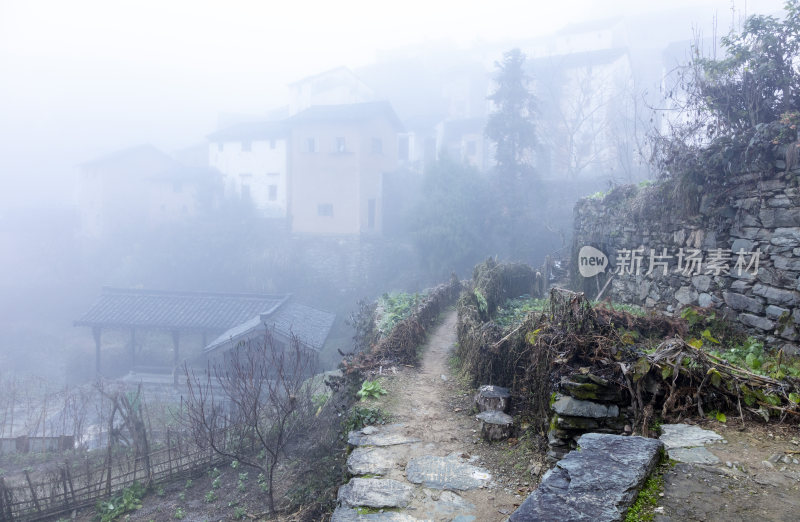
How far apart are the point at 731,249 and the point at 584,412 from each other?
4.39 metres

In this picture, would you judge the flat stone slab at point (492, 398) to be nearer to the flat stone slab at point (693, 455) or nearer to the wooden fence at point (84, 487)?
the flat stone slab at point (693, 455)

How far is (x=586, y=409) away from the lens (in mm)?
3854

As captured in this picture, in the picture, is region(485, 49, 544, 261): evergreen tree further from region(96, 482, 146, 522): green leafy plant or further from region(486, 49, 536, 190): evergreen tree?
region(96, 482, 146, 522): green leafy plant

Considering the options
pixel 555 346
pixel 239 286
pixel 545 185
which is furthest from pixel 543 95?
pixel 555 346

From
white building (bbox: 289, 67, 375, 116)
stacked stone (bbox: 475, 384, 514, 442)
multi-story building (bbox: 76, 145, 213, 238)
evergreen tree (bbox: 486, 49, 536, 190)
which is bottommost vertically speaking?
stacked stone (bbox: 475, 384, 514, 442)

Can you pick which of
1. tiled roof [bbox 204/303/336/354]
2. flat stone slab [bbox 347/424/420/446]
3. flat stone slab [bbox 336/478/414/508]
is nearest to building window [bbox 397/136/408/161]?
tiled roof [bbox 204/303/336/354]

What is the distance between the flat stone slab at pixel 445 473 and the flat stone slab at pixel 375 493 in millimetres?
177

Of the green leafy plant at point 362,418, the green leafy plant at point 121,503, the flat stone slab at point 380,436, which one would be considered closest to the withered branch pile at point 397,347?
the green leafy plant at point 362,418

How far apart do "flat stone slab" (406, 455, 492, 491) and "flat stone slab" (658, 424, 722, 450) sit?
4.62ft

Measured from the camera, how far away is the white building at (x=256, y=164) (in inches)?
1232

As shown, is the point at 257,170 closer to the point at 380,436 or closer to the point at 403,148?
the point at 403,148

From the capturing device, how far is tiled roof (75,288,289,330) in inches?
736

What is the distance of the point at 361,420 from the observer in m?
5.51

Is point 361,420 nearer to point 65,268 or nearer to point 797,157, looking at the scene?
point 797,157
